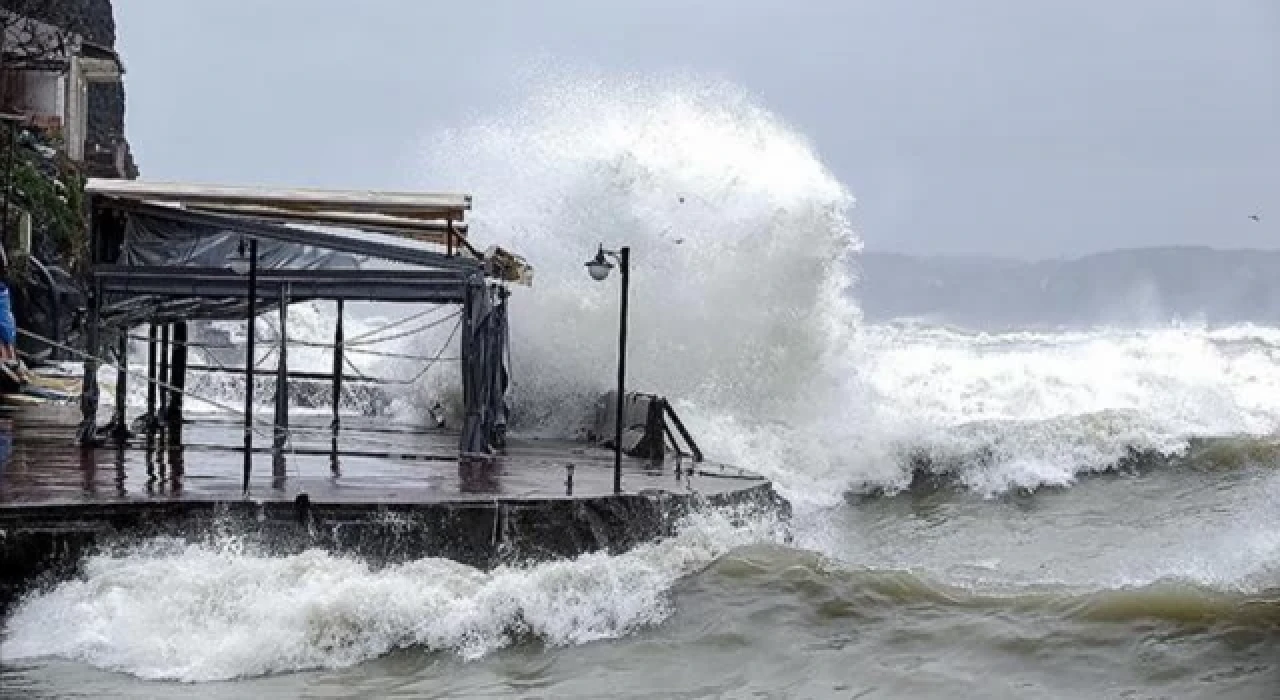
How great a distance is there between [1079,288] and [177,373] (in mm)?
101147

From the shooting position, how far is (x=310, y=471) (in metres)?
14.2

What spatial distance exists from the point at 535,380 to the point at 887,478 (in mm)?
5230

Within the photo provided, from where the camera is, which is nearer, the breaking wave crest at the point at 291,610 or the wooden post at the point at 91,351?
the breaking wave crest at the point at 291,610

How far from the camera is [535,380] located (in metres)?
22.8

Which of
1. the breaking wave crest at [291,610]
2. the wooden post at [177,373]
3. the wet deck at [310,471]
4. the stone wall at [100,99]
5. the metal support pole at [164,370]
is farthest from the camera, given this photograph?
the stone wall at [100,99]

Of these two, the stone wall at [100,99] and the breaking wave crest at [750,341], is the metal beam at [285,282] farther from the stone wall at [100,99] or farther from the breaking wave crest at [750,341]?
the stone wall at [100,99]

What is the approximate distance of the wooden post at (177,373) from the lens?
16531 millimetres

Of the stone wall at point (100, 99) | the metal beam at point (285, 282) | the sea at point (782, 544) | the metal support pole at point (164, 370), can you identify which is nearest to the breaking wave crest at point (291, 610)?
the sea at point (782, 544)

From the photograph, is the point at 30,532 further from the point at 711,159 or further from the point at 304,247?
the point at 711,159

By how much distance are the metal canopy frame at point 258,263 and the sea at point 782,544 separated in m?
3.35

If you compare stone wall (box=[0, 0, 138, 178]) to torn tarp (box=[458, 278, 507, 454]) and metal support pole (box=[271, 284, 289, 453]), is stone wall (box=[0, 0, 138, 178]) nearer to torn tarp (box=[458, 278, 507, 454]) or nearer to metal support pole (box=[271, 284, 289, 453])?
torn tarp (box=[458, 278, 507, 454])

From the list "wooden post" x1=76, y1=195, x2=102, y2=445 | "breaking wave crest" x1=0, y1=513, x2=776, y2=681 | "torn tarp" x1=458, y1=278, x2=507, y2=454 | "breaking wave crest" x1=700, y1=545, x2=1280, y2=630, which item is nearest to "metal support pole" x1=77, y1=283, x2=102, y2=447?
"wooden post" x1=76, y1=195, x2=102, y2=445

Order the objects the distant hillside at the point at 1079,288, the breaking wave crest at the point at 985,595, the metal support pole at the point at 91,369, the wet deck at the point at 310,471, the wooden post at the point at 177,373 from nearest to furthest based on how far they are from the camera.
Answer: the breaking wave crest at the point at 985,595
the wet deck at the point at 310,471
the metal support pole at the point at 91,369
the wooden post at the point at 177,373
the distant hillside at the point at 1079,288

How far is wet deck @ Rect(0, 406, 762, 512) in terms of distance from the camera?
1207cm
